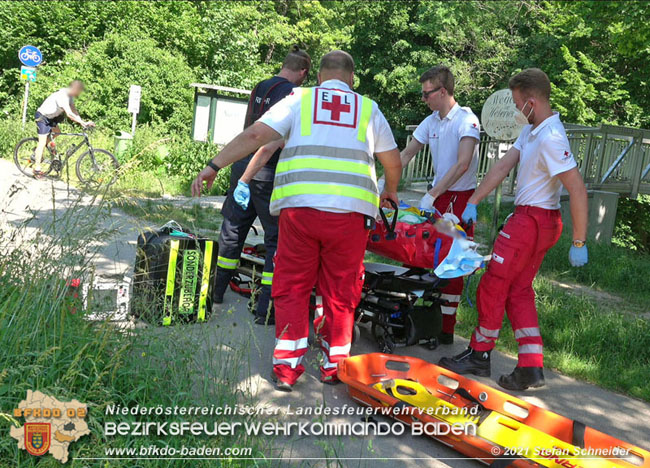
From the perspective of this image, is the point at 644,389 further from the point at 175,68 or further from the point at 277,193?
the point at 175,68

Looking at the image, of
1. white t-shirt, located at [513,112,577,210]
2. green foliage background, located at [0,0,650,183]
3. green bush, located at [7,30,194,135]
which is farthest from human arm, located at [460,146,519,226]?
green bush, located at [7,30,194,135]

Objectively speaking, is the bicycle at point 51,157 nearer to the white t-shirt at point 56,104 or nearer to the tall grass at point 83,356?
the white t-shirt at point 56,104

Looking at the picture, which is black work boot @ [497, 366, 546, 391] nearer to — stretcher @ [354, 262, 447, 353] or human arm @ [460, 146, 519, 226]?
stretcher @ [354, 262, 447, 353]

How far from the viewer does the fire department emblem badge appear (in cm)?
295

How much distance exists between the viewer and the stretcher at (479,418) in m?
3.26

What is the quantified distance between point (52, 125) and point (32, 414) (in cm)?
1083

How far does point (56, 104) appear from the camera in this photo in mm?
12461

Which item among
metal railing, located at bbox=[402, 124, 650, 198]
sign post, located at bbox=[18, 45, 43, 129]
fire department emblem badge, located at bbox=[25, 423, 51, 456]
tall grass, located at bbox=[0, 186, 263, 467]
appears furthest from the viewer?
sign post, located at bbox=[18, 45, 43, 129]

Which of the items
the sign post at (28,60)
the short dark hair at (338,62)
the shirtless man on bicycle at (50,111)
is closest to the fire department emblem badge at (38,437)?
the short dark hair at (338,62)

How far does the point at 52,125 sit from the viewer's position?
12.7 meters

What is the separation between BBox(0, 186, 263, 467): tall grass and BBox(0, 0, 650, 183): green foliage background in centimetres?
1773

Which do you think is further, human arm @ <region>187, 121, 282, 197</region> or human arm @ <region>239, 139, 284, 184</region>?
human arm @ <region>239, 139, 284, 184</region>

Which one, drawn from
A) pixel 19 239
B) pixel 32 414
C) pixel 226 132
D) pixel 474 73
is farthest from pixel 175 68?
pixel 32 414

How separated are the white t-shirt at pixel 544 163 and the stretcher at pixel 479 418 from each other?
140cm
